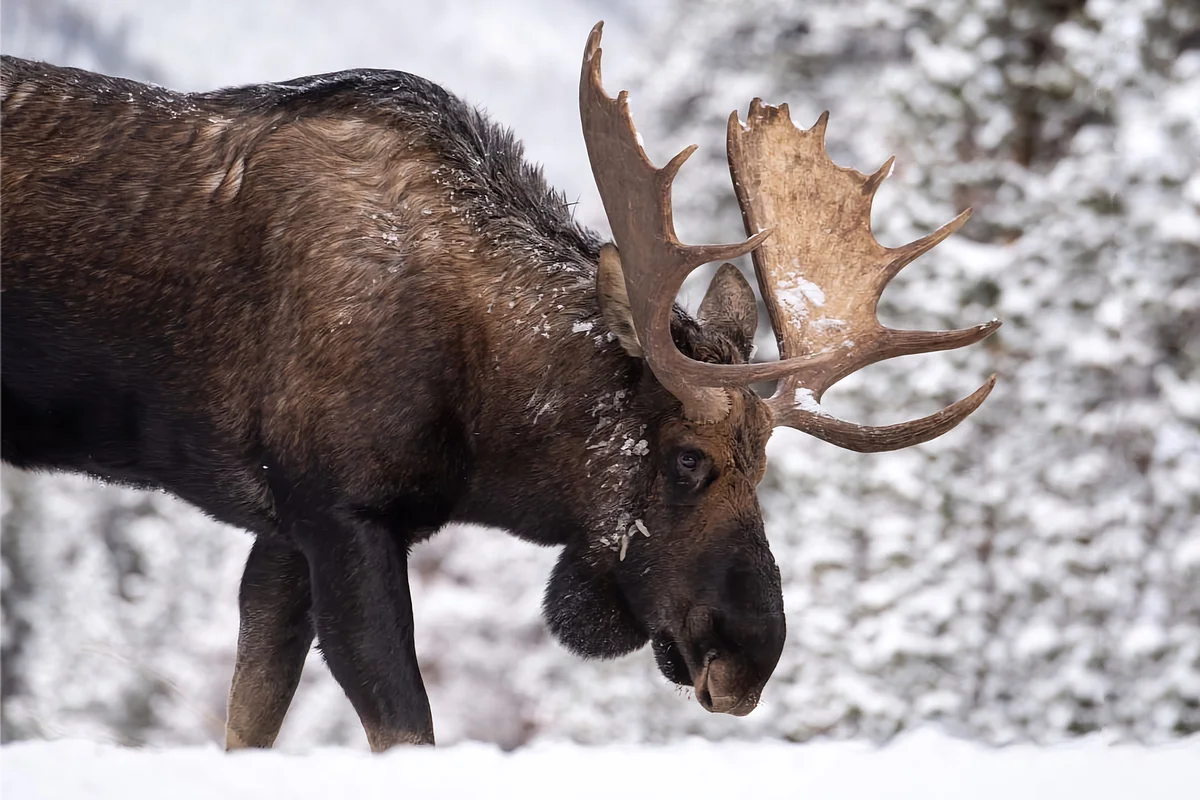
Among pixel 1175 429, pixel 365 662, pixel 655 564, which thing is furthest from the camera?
pixel 1175 429

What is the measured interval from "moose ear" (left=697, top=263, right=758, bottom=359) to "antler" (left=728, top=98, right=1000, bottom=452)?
0.22 ft

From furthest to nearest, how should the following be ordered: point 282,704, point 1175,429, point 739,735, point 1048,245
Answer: point 739,735, point 1048,245, point 1175,429, point 282,704

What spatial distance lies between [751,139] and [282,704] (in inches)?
81.9

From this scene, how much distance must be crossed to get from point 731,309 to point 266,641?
1592 mm

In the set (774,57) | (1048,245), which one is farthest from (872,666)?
(774,57)

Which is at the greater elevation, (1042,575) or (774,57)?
(774,57)

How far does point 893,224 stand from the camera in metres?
10.6

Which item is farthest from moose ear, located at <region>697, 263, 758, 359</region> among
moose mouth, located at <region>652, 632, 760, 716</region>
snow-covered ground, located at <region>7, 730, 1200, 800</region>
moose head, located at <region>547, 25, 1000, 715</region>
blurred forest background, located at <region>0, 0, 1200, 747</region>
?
blurred forest background, located at <region>0, 0, 1200, 747</region>

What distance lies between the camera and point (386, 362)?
128 inches

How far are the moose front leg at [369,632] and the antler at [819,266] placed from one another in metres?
1.12

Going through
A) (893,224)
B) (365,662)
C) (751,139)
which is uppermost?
(893,224)

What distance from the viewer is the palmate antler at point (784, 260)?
3.24 meters

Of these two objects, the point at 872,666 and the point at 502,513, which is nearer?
the point at 502,513

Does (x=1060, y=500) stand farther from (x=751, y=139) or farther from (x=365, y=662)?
(x=365, y=662)
